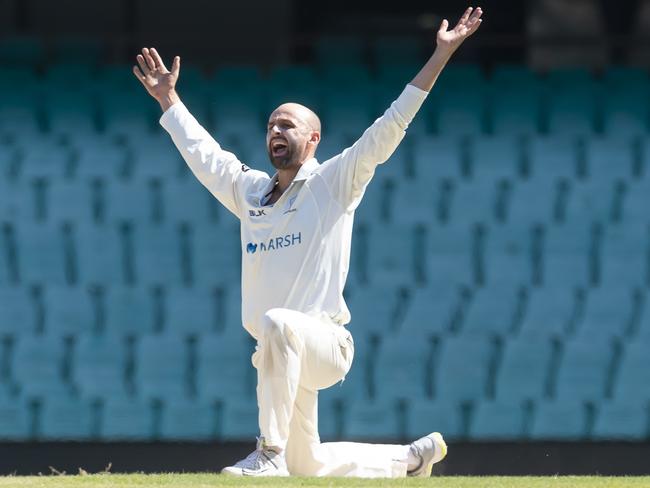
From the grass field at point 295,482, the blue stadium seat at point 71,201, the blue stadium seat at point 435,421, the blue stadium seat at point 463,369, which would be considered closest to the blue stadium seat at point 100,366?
the blue stadium seat at point 71,201

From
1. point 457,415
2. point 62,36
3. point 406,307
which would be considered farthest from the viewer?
point 62,36

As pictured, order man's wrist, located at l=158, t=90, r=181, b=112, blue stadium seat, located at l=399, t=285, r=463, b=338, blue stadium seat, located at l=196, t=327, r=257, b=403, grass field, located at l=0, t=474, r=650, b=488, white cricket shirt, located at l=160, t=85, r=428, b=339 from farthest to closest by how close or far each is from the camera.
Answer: blue stadium seat, located at l=399, t=285, r=463, b=338
blue stadium seat, located at l=196, t=327, r=257, b=403
man's wrist, located at l=158, t=90, r=181, b=112
white cricket shirt, located at l=160, t=85, r=428, b=339
grass field, located at l=0, t=474, r=650, b=488

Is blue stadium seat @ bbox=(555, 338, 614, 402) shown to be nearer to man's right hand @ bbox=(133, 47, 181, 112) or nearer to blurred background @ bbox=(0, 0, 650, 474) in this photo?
blurred background @ bbox=(0, 0, 650, 474)

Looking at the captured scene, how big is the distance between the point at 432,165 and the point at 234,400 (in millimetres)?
1792

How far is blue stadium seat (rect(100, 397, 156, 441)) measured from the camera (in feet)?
20.2

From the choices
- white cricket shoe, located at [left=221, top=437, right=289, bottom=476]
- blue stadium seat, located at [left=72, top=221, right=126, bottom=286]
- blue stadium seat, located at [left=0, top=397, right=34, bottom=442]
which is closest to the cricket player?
white cricket shoe, located at [left=221, top=437, right=289, bottom=476]

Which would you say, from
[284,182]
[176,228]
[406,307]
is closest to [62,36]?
[176,228]

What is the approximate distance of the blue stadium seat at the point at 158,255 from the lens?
679 cm

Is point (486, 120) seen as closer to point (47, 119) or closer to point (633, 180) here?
point (633, 180)

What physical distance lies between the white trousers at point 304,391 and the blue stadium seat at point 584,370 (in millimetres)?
2071

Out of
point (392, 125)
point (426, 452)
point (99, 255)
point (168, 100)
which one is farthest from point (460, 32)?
point (99, 255)

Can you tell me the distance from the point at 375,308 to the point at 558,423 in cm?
99

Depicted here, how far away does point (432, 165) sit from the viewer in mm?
7289

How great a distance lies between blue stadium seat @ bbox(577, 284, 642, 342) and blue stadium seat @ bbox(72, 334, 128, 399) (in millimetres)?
2068
